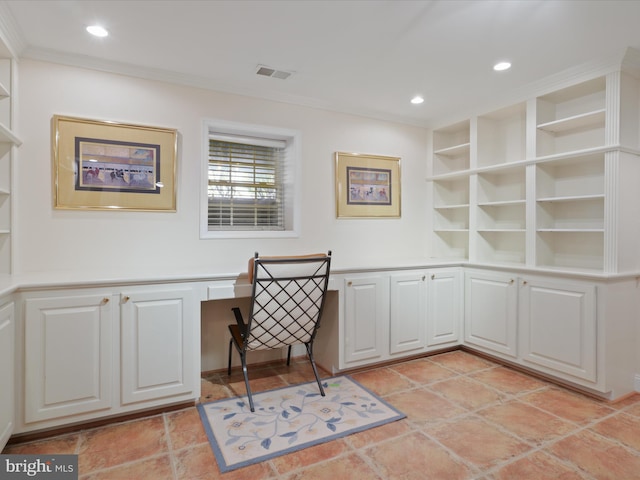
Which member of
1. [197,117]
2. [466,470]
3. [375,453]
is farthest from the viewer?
[197,117]

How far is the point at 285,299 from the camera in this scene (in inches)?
99.8

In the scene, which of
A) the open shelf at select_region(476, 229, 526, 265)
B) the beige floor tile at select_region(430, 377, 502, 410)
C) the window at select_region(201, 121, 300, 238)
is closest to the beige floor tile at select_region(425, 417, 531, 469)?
the beige floor tile at select_region(430, 377, 502, 410)

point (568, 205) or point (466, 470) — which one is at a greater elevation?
point (568, 205)

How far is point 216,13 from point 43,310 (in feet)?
6.44

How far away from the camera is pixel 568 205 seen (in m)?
3.21

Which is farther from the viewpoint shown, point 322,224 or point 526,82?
point 322,224

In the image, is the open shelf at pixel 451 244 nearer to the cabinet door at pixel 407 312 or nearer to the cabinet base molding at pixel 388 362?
the cabinet door at pixel 407 312

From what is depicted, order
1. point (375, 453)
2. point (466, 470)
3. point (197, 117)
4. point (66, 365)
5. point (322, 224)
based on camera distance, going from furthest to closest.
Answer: point (322, 224) < point (197, 117) < point (66, 365) < point (375, 453) < point (466, 470)

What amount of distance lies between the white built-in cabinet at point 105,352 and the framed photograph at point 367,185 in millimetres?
1860

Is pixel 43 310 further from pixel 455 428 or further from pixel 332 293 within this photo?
pixel 455 428

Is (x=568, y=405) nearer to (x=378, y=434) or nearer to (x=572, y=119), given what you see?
(x=378, y=434)

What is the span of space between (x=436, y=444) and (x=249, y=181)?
8.35ft

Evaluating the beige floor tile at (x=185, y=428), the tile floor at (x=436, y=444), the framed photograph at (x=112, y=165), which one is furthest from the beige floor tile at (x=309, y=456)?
the framed photograph at (x=112, y=165)

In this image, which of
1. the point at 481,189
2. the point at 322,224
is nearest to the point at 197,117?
the point at 322,224
